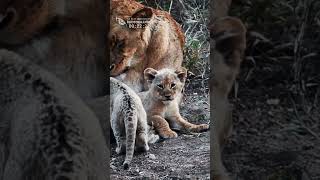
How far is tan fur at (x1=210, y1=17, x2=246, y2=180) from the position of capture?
4.89 m

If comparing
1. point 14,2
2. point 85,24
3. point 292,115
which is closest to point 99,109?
point 85,24

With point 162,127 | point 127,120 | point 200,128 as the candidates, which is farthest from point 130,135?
point 200,128

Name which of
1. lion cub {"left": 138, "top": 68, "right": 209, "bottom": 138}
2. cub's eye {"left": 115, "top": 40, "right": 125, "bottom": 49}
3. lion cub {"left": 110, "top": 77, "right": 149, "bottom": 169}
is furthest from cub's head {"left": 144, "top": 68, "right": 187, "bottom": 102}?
cub's eye {"left": 115, "top": 40, "right": 125, "bottom": 49}

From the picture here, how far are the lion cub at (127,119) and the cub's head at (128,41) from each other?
118 millimetres

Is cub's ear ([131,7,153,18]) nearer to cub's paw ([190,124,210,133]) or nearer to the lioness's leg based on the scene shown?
the lioness's leg

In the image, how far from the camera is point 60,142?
14.3ft

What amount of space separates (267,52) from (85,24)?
1129mm

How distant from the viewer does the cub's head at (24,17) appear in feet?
16.4

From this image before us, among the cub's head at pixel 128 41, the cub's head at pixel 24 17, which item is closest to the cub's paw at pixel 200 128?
the cub's head at pixel 128 41

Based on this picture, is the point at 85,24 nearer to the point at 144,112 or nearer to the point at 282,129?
the point at 144,112

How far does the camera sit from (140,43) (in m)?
4.98

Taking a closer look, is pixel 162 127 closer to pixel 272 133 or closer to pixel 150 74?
pixel 150 74

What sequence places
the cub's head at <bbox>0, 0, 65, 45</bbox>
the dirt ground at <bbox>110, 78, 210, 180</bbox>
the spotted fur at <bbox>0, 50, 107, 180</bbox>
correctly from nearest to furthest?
the spotted fur at <bbox>0, 50, 107, 180</bbox>
the dirt ground at <bbox>110, 78, 210, 180</bbox>
the cub's head at <bbox>0, 0, 65, 45</bbox>

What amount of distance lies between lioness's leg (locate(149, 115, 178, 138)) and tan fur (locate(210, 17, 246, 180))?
0.26 m
